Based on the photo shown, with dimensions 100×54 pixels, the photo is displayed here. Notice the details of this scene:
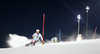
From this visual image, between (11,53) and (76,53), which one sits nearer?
(76,53)

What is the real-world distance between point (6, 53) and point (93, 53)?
2989 mm

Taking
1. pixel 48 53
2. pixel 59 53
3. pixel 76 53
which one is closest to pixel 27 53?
pixel 48 53

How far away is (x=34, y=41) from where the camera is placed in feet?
40.9

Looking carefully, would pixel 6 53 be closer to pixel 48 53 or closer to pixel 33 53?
pixel 33 53

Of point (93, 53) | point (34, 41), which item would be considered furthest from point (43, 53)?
point (34, 41)

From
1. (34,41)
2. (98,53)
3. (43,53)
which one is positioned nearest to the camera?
(98,53)

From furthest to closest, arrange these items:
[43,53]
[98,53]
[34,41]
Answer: [34,41], [43,53], [98,53]

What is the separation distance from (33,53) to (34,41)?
616cm

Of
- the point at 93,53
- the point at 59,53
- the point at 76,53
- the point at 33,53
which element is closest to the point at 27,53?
the point at 33,53

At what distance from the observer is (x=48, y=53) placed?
6211 mm

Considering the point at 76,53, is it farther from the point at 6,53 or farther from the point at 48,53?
the point at 6,53

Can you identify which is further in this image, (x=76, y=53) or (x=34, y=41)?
(x=34, y=41)

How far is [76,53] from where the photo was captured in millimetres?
6008

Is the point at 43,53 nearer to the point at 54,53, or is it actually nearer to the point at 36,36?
the point at 54,53
